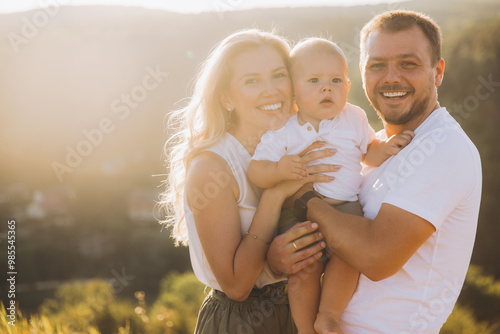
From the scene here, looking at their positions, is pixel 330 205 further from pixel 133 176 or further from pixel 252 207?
pixel 133 176

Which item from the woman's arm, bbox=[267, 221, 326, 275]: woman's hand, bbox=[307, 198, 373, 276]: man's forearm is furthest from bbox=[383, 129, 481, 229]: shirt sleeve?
the woman's arm

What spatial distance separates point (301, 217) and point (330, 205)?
Answer: 17cm

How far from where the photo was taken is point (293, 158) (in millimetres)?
2354

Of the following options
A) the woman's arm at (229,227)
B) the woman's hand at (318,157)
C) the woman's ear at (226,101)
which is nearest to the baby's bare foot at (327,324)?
the woman's arm at (229,227)

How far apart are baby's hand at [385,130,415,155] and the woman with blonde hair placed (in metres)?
0.32

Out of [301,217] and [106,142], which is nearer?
[301,217]

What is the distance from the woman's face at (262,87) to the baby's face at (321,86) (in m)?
0.11

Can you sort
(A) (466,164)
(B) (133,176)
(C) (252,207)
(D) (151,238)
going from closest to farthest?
(A) (466,164)
(C) (252,207)
(D) (151,238)
(B) (133,176)

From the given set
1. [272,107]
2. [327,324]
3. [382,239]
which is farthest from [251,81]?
[327,324]

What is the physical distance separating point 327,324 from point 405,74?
1341 millimetres

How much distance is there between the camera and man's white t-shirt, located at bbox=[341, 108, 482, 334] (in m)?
1.93

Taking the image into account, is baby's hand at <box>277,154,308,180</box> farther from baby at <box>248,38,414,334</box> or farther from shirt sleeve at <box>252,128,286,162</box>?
shirt sleeve at <box>252,128,286,162</box>

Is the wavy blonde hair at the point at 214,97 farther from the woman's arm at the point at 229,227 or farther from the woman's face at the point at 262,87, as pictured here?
the woman's arm at the point at 229,227

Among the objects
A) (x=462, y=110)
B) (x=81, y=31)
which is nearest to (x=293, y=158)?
(x=462, y=110)
